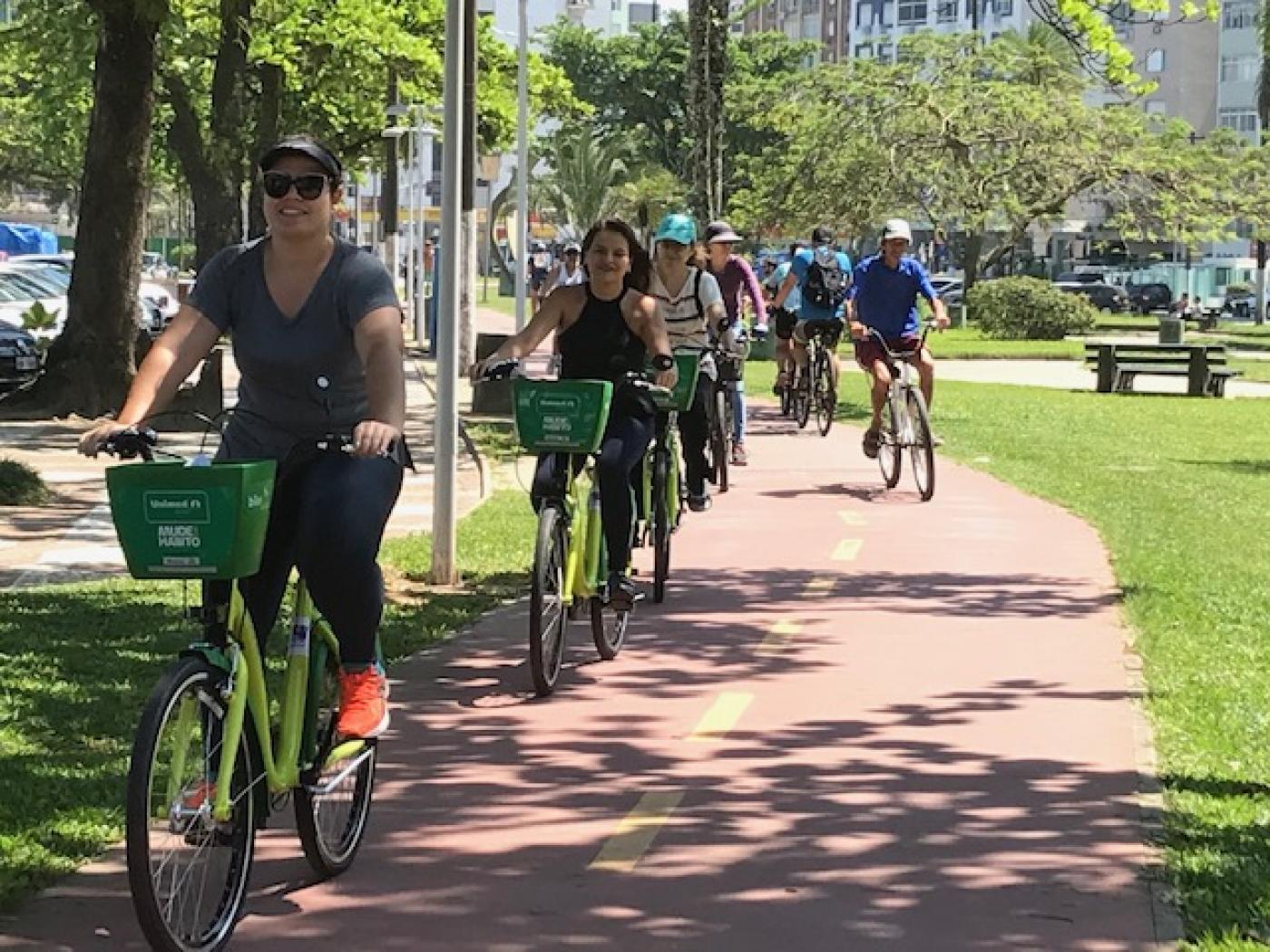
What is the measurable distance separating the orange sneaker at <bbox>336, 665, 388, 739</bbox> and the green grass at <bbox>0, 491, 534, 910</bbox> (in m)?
0.81

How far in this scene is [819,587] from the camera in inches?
443

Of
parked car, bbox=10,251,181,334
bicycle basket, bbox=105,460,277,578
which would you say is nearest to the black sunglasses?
bicycle basket, bbox=105,460,277,578

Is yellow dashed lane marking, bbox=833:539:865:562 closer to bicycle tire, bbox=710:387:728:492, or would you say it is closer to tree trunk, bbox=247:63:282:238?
bicycle tire, bbox=710:387:728:492

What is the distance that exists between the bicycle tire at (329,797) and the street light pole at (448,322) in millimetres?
5420

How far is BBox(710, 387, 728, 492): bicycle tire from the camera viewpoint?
14859 millimetres

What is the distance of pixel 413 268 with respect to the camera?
1907 inches

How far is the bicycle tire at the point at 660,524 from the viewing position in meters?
10.1

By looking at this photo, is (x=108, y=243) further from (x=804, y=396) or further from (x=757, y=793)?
(x=757, y=793)

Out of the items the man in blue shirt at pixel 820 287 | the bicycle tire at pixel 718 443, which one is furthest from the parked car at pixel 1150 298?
the bicycle tire at pixel 718 443

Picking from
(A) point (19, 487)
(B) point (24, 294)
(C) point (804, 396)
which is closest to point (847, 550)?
(A) point (19, 487)

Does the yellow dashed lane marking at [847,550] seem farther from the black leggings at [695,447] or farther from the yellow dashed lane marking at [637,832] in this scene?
the yellow dashed lane marking at [637,832]

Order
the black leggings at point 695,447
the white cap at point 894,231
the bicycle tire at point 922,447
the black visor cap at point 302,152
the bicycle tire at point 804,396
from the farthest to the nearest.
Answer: the bicycle tire at point 804,396 → the white cap at point 894,231 → the bicycle tire at point 922,447 → the black leggings at point 695,447 → the black visor cap at point 302,152

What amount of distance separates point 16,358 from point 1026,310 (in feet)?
95.9

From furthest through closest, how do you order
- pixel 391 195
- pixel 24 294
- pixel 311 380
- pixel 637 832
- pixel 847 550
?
pixel 391 195 < pixel 24 294 < pixel 847 550 < pixel 637 832 < pixel 311 380
